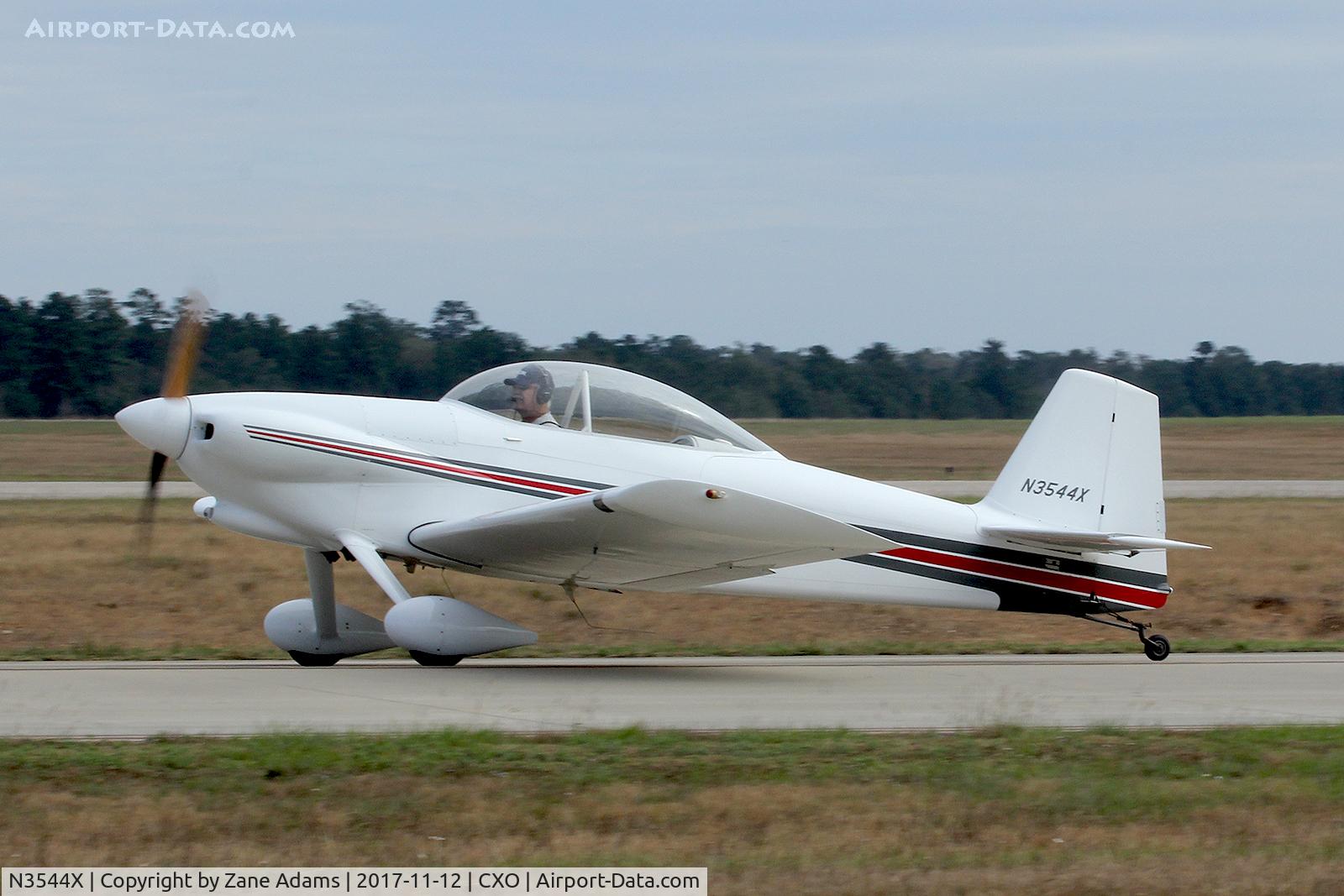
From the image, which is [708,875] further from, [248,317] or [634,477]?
[248,317]

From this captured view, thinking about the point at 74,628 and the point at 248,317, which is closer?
the point at 74,628

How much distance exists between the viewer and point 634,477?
32.9ft

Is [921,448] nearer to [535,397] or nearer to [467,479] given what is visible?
[535,397]

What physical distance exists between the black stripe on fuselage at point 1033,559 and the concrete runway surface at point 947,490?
12.2 meters

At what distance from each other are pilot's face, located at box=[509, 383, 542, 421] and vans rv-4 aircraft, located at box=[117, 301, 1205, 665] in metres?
0.01

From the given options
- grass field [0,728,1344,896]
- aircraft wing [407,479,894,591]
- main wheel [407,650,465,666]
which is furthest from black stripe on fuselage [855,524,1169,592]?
grass field [0,728,1344,896]

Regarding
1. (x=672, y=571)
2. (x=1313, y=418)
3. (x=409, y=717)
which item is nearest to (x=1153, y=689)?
(x=672, y=571)

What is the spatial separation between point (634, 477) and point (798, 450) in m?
34.0

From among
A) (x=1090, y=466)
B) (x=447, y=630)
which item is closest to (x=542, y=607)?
(x=447, y=630)

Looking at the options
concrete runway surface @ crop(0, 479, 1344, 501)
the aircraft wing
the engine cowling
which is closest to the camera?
the aircraft wing

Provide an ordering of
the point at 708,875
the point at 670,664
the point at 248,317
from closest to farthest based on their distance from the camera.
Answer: the point at 708,875 < the point at 670,664 < the point at 248,317

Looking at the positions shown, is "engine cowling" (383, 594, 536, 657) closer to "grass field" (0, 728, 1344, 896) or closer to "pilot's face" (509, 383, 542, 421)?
"pilot's face" (509, 383, 542, 421)

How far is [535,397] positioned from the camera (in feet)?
33.3

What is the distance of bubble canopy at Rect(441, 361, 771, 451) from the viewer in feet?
33.2
